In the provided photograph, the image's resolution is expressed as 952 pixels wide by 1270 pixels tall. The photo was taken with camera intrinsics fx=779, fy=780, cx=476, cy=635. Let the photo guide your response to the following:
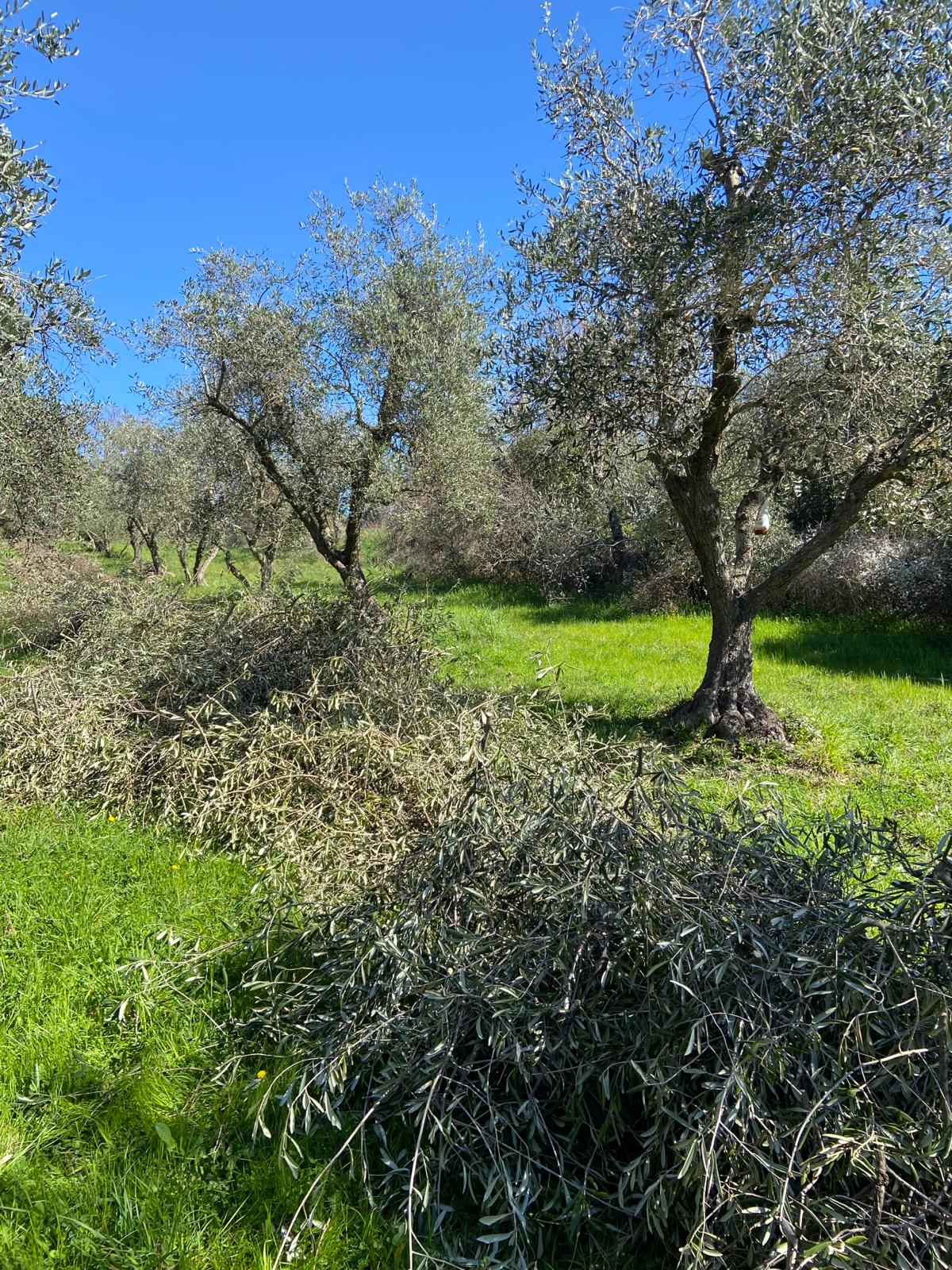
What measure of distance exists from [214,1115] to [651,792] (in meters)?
2.12

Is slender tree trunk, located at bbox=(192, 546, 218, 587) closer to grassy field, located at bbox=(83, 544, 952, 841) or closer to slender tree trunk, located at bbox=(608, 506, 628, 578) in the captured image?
grassy field, located at bbox=(83, 544, 952, 841)

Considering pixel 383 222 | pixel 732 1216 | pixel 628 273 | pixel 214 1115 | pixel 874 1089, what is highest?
pixel 383 222

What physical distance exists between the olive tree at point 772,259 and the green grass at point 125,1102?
5091 mm

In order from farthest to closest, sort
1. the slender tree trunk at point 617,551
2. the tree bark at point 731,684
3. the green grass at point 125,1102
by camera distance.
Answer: the slender tree trunk at point 617,551, the tree bark at point 731,684, the green grass at point 125,1102

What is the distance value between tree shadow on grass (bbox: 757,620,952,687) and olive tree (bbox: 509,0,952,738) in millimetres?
4309

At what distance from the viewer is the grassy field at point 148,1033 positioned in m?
2.51

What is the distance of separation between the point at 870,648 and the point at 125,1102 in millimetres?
11877

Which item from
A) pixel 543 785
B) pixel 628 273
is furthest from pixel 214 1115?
pixel 628 273

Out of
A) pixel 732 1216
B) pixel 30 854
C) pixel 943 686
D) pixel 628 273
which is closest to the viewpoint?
pixel 732 1216

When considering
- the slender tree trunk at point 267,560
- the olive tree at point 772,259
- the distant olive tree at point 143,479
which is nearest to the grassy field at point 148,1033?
the olive tree at point 772,259

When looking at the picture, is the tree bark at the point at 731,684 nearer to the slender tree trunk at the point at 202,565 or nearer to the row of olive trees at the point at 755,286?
the row of olive trees at the point at 755,286

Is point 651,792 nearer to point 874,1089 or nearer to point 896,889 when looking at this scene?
point 896,889

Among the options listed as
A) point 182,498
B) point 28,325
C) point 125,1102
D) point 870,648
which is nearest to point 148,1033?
point 125,1102

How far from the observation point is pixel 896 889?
2.59 m
